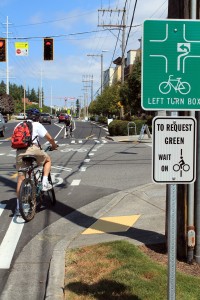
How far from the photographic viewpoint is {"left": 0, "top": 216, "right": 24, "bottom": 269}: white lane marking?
5488 mm

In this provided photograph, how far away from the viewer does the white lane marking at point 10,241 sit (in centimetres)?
549

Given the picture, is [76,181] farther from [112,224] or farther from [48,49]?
[48,49]

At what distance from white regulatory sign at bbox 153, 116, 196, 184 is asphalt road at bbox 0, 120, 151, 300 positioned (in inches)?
83.7

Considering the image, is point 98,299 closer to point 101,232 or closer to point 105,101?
point 101,232

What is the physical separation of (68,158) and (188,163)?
13.3 metres

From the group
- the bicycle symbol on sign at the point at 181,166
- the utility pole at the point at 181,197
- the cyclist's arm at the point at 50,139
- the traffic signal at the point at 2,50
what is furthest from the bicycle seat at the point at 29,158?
the traffic signal at the point at 2,50

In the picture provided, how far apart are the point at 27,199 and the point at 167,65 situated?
4.47 m

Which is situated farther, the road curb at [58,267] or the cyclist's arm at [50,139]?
the cyclist's arm at [50,139]

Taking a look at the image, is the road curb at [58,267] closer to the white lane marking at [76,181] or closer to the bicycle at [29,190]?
the bicycle at [29,190]

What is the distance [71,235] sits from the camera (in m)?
6.44

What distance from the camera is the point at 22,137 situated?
275 inches

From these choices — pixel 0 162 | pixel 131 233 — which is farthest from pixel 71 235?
pixel 0 162

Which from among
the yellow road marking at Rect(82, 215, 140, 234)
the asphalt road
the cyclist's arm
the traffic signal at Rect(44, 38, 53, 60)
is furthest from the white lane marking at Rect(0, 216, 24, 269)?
the traffic signal at Rect(44, 38, 53, 60)

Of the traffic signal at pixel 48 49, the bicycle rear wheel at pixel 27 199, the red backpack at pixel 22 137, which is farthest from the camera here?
the traffic signal at pixel 48 49
